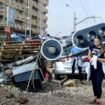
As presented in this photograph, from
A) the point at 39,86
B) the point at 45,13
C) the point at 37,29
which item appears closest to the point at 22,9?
the point at 37,29

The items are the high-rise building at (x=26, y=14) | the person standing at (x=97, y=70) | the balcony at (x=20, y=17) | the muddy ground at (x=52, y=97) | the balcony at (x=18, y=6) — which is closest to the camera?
the muddy ground at (x=52, y=97)

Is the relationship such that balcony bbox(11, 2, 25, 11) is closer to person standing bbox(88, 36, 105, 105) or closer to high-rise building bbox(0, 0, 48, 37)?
high-rise building bbox(0, 0, 48, 37)

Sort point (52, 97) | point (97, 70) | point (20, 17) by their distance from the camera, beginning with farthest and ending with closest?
1. point (20, 17)
2. point (52, 97)
3. point (97, 70)

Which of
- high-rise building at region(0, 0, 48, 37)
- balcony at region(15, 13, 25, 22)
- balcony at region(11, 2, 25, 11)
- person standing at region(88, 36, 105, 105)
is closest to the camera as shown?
person standing at region(88, 36, 105, 105)

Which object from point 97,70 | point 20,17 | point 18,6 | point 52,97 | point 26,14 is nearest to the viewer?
point 97,70

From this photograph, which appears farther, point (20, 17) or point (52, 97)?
point (20, 17)

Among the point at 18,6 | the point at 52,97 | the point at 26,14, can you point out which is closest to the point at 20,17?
the point at 18,6

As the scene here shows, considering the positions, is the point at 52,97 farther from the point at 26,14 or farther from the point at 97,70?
the point at 26,14

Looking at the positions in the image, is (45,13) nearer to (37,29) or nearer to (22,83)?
(37,29)

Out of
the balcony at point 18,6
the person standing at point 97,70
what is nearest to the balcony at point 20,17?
the balcony at point 18,6

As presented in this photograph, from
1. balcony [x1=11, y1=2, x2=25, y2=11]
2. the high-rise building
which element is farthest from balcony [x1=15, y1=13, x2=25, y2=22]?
balcony [x1=11, y1=2, x2=25, y2=11]

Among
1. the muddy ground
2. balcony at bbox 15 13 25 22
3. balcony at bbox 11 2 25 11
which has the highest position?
balcony at bbox 11 2 25 11

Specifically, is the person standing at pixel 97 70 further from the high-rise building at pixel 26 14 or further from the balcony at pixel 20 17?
the balcony at pixel 20 17

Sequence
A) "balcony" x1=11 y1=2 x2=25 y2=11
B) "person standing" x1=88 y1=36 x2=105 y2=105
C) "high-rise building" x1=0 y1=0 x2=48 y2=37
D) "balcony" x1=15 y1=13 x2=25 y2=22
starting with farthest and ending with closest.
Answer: "balcony" x1=15 y1=13 x2=25 y2=22 < "balcony" x1=11 y1=2 x2=25 y2=11 < "high-rise building" x1=0 y1=0 x2=48 y2=37 < "person standing" x1=88 y1=36 x2=105 y2=105
